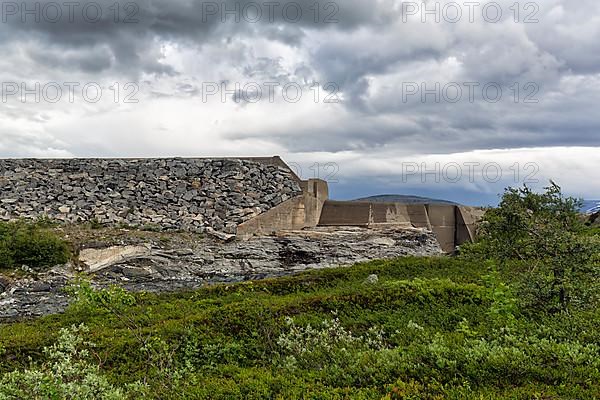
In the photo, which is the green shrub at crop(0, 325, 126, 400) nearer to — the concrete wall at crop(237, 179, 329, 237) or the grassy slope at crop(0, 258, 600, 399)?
the grassy slope at crop(0, 258, 600, 399)

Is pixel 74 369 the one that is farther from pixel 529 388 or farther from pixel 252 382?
pixel 529 388

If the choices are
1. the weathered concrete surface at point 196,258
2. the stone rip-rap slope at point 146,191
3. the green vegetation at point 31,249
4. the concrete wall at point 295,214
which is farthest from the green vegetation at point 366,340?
the stone rip-rap slope at point 146,191

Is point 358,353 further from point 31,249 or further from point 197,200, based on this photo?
point 197,200

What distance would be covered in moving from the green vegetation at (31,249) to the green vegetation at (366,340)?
424 cm

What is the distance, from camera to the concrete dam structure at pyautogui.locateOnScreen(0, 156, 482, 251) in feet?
59.1

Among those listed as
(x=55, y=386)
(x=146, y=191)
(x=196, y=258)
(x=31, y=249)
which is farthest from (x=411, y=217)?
(x=55, y=386)

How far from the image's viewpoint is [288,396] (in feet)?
15.6

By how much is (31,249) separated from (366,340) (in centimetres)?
1062

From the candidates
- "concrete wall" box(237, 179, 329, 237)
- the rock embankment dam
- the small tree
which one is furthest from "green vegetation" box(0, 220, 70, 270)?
the small tree

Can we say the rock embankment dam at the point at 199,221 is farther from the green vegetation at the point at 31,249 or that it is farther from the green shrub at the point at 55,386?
the green shrub at the point at 55,386

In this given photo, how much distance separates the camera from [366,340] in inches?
260

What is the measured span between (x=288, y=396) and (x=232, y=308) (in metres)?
3.95

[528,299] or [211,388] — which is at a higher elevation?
[528,299]

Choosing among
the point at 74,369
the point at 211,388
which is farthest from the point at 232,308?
the point at 74,369
